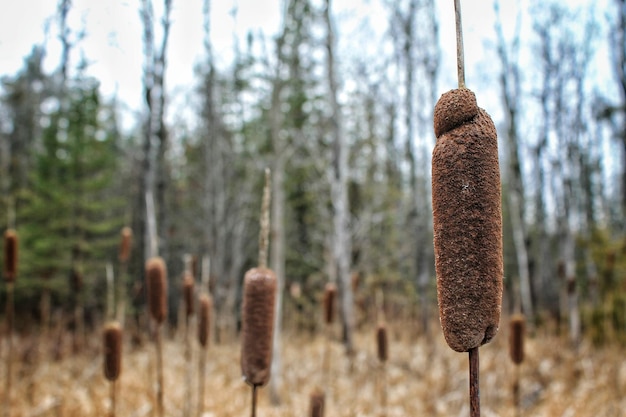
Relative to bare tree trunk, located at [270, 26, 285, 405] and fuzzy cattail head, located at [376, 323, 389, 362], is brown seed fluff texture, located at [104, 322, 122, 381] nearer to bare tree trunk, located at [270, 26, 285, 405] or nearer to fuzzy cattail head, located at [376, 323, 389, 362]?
fuzzy cattail head, located at [376, 323, 389, 362]

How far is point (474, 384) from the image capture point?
31.9 inches

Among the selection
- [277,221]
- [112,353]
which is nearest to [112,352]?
[112,353]

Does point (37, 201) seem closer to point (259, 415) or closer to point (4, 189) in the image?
point (4, 189)

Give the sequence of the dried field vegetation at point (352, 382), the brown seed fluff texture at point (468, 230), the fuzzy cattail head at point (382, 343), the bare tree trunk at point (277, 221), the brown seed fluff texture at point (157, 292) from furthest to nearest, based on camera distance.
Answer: the bare tree trunk at point (277, 221) → the dried field vegetation at point (352, 382) → the fuzzy cattail head at point (382, 343) → the brown seed fluff texture at point (157, 292) → the brown seed fluff texture at point (468, 230)

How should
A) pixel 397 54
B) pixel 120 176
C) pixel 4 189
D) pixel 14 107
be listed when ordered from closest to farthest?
pixel 397 54, pixel 4 189, pixel 14 107, pixel 120 176

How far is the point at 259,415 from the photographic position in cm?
448

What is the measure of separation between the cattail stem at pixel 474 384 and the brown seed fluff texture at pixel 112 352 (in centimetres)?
169

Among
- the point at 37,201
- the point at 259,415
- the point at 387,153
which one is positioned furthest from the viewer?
the point at 387,153

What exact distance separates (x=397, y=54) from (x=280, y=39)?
6253 millimetres

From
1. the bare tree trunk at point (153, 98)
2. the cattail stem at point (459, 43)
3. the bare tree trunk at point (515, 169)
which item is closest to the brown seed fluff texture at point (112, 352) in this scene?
the cattail stem at point (459, 43)

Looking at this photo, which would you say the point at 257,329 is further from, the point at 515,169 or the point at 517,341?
the point at 515,169

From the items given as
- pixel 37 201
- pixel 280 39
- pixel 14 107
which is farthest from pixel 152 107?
pixel 14 107

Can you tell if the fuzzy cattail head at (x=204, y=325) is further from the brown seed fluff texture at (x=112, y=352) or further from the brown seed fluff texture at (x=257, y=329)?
the brown seed fluff texture at (x=257, y=329)

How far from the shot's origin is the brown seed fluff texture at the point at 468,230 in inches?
31.1
